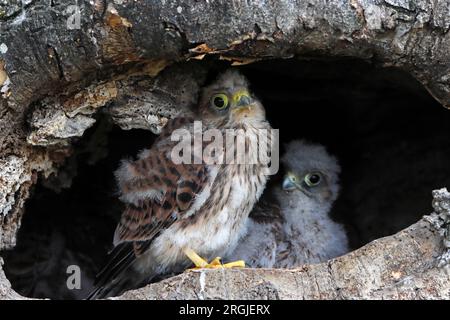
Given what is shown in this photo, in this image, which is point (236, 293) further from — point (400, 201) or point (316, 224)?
point (400, 201)

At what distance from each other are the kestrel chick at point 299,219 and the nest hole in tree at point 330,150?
0.32m

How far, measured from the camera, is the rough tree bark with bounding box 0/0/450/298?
358cm

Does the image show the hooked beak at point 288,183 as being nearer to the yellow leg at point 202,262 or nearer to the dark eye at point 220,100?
the dark eye at point 220,100

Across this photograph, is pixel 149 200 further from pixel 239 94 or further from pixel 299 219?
pixel 299 219

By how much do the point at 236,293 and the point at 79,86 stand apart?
122 cm

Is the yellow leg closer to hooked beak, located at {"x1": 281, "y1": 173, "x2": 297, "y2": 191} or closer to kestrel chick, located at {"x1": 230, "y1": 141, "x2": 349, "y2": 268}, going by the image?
kestrel chick, located at {"x1": 230, "y1": 141, "x2": 349, "y2": 268}

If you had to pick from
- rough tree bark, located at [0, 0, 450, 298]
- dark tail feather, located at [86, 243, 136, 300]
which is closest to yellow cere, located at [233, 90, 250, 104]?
rough tree bark, located at [0, 0, 450, 298]

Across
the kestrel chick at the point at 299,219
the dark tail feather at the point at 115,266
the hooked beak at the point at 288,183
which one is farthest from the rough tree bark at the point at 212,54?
the hooked beak at the point at 288,183

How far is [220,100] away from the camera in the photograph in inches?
171

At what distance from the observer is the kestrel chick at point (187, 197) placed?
4102mm

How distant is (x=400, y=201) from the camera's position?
5.38m

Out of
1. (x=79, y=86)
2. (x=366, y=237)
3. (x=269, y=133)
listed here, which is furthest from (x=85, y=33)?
(x=366, y=237)

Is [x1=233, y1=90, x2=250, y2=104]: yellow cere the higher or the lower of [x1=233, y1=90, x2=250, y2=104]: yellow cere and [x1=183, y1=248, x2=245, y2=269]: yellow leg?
the higher

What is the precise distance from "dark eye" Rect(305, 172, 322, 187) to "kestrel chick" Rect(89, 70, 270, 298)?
26.8 inches
